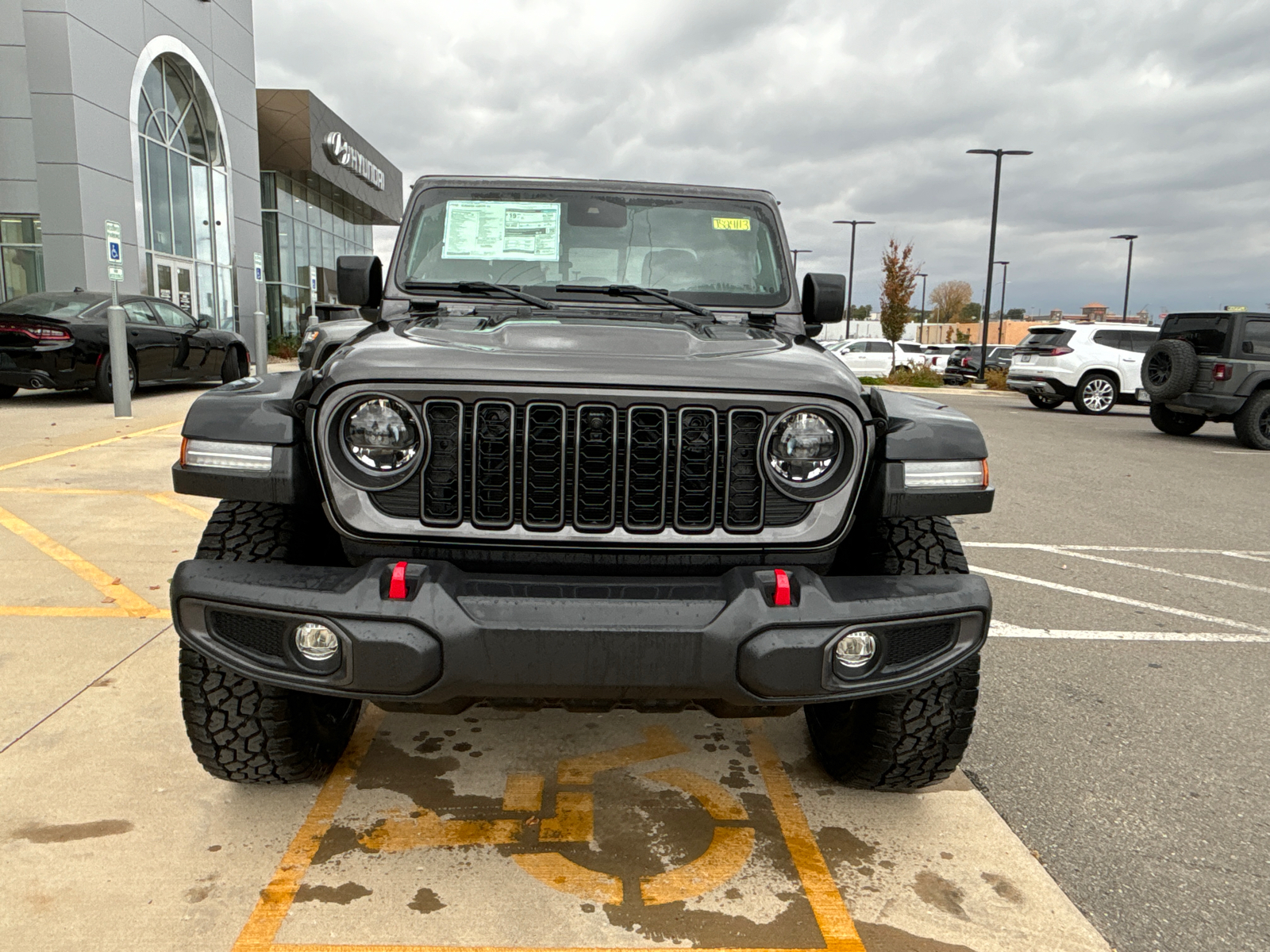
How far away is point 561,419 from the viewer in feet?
6.98

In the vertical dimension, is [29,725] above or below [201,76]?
below

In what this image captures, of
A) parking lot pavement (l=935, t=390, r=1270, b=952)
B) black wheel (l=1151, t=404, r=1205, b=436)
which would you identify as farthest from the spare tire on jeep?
parking lot pavement (l=935, t=390, r=1270, b=952)

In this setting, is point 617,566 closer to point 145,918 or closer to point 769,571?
point 769,571

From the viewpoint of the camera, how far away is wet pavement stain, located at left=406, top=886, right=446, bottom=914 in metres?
2.13

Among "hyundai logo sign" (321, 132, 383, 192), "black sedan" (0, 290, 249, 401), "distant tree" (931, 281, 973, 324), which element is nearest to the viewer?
"black sedan" (0, 290, 249, 401)

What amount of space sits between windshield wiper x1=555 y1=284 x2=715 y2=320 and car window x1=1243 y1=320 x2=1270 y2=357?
36.3ft

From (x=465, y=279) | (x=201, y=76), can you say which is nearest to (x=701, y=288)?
(x=465, y=279)

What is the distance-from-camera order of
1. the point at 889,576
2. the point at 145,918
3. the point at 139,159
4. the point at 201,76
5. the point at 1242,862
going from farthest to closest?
the point at 201,76, the point at 139,159, the point at 1242,862, the point at 889,576, the point at 145,918

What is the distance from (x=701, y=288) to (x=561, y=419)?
4.95ft

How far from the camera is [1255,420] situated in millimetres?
11656

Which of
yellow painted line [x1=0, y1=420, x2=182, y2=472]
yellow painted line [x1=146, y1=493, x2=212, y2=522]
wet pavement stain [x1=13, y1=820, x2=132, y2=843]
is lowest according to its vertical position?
wet pavement stain [x1=13, y1=820, x2=132, y2=843]

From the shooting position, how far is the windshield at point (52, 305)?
1132 cm

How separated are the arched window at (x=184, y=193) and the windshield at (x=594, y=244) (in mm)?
18272

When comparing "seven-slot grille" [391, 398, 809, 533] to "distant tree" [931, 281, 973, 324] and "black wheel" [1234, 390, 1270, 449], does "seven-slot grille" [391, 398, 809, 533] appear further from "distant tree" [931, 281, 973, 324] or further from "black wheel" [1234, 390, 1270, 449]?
"distant tree" [931, 281, 973, 324]
